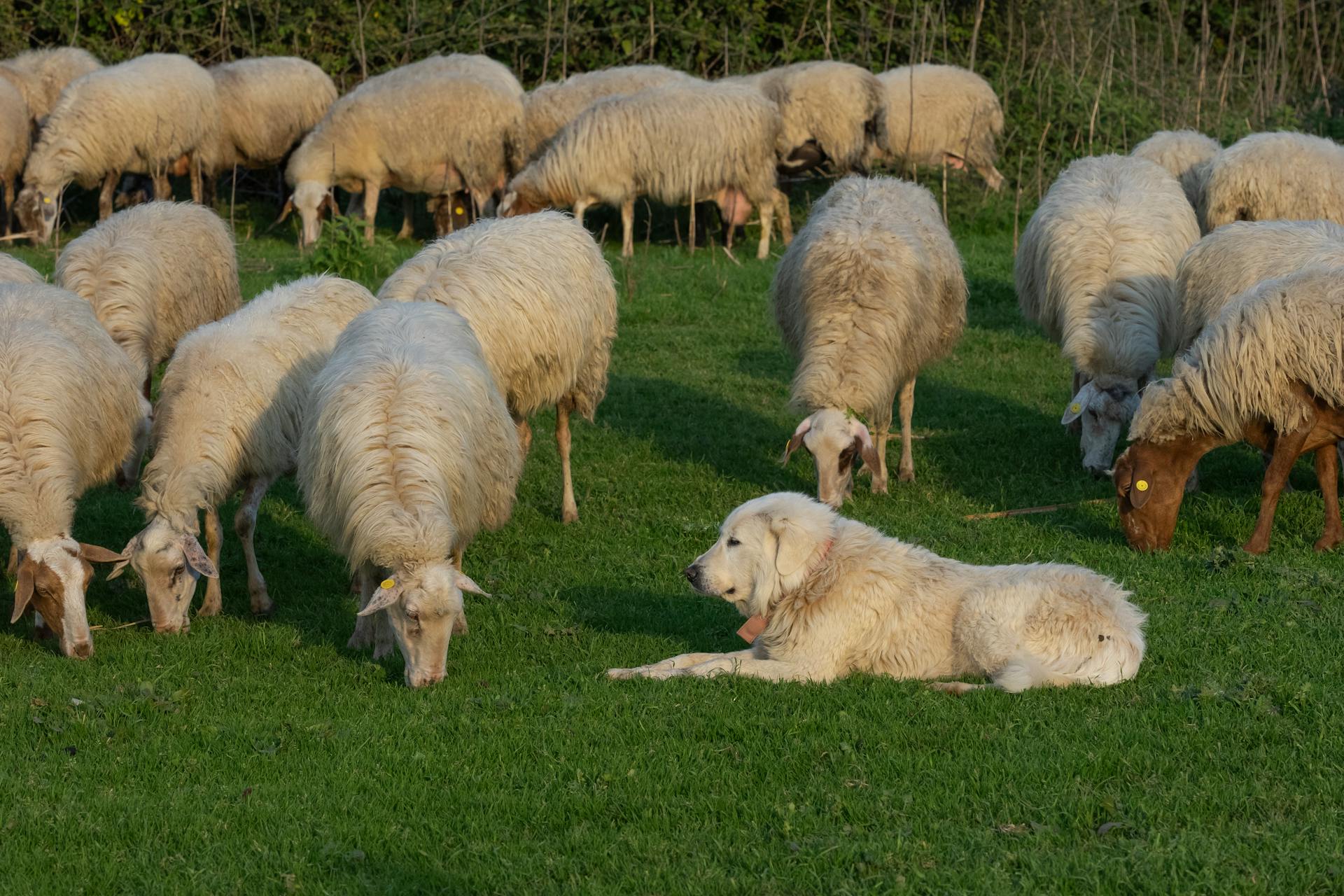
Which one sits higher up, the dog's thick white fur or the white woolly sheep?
the white woolly sheep

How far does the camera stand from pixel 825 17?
22.0m

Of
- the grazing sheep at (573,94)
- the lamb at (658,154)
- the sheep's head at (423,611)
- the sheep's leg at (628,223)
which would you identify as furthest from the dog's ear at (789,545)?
the grazing sheep at (573,94)

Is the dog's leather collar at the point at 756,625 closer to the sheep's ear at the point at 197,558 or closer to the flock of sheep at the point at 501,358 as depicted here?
the flock of sheep at the point at 501,358

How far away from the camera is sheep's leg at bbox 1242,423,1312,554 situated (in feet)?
26.9

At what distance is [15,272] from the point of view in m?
9.81

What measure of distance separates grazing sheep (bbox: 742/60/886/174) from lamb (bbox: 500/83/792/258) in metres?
1.36

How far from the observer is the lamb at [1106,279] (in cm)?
1010

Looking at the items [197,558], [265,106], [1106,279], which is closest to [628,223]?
[265,106]

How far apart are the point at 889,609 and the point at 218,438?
12.4 ft

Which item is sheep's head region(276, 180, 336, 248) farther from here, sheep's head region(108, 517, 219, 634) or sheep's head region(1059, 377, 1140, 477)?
sheep's head region(108, 517, 219, 634)

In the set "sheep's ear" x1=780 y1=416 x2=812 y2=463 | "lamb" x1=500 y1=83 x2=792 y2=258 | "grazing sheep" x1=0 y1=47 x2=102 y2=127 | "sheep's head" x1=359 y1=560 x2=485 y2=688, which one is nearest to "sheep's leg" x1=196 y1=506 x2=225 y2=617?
"sheep's head" x1=359 y1=560 x2=485 y2=688

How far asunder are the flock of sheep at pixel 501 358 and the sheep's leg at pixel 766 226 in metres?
4.79

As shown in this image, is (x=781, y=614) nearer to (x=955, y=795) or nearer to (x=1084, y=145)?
(x=955, y=795)

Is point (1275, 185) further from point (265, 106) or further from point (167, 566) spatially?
point (265, 106)
